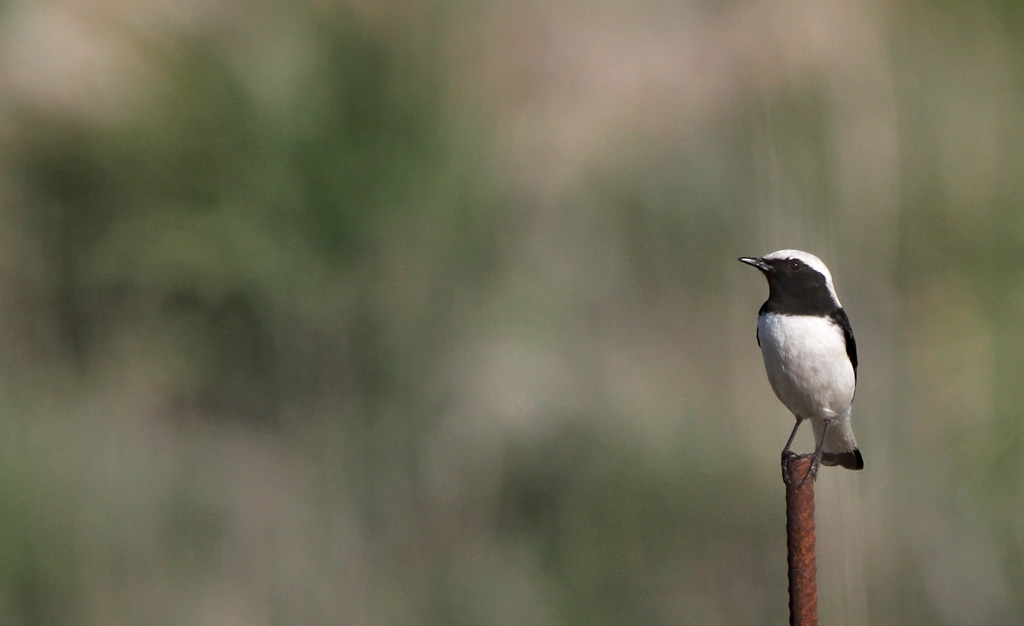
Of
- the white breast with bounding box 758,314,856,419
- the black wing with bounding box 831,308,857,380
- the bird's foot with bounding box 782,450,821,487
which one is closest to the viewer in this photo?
the bird's foot with bounding box 782,450,821,487

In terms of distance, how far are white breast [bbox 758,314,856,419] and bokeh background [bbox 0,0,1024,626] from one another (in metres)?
1.42

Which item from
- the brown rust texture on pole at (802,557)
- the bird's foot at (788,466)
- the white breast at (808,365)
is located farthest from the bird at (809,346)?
the brown rust texture on pole at (802,557)

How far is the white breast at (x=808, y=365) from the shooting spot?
6.33ft

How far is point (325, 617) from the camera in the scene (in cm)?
346

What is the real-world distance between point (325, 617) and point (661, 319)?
1.89 meters

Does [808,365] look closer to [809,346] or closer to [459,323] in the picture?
[809,346]

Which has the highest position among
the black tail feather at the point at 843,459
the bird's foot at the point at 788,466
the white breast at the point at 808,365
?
the white breast at the point at 808,365

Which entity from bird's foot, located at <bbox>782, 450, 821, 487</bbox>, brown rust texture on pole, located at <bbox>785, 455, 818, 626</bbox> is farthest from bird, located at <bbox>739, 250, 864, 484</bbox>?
brown rust texture on pole, located at <bbox>785, 455, 818, 626</bbox>

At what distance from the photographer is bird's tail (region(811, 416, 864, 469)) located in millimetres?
2084

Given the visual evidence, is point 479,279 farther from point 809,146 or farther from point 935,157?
point 935,157

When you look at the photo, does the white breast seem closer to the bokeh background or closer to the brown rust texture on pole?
the brown rust texture on pole

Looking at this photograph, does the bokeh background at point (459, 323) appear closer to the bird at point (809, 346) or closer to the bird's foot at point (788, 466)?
the bird at point (809, 346)

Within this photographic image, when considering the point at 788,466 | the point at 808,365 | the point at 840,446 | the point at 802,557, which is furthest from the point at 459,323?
the point at 802,557

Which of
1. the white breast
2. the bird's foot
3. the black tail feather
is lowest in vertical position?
the black tail feather
